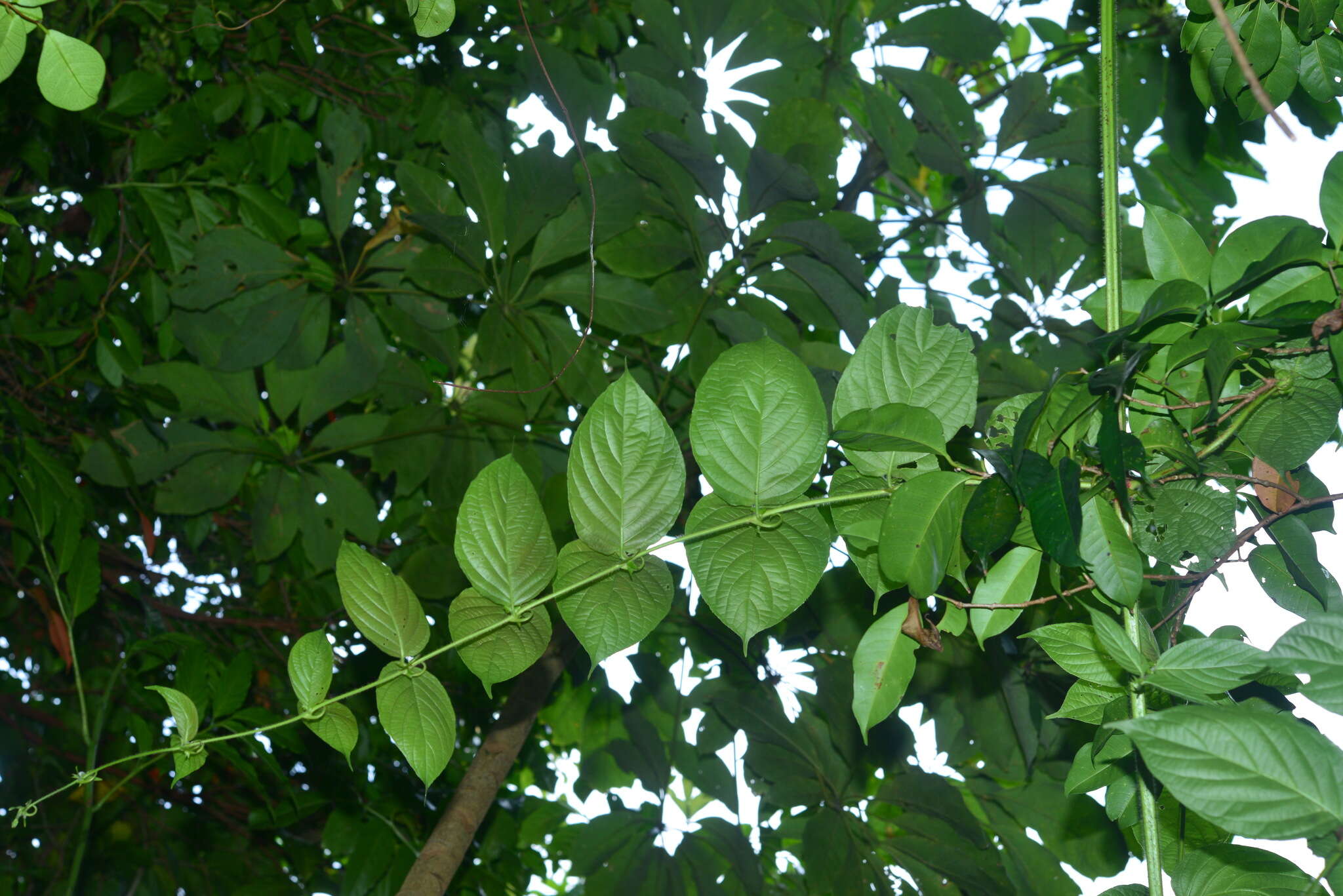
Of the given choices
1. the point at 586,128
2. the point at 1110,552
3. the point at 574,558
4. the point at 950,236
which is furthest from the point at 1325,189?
the point at 950,236

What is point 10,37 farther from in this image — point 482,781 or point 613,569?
point 482,781

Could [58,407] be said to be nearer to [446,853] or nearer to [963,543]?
[446,853]

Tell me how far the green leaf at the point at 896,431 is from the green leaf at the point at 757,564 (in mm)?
45

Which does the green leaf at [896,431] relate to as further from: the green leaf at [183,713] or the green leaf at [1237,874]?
the green leaf at [183,713]

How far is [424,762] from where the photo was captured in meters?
0.37

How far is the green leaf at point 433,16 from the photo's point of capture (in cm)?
43

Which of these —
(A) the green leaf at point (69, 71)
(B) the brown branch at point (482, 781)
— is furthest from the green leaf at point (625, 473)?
(B) the brown branch at point (482, 781)

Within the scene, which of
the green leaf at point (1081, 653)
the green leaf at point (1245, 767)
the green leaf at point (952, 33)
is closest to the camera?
the green leaf at point (1245, 767)

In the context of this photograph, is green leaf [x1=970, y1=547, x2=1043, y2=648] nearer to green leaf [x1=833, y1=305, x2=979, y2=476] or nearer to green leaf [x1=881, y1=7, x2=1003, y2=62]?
green leaf [x1=833, y1=305, x2=979, y2=476]

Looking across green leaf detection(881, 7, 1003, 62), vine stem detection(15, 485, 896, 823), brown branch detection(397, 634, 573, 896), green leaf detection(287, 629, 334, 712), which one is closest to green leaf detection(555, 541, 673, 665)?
vine stem detection(15, 485, 896, 823)

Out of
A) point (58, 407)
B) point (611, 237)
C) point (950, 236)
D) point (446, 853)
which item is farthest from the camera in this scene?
point (950, 236)

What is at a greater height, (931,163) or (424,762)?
(931,163)

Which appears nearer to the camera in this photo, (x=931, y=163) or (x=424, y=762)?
(x=424, y=762)

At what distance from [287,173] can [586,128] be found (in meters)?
0.47
